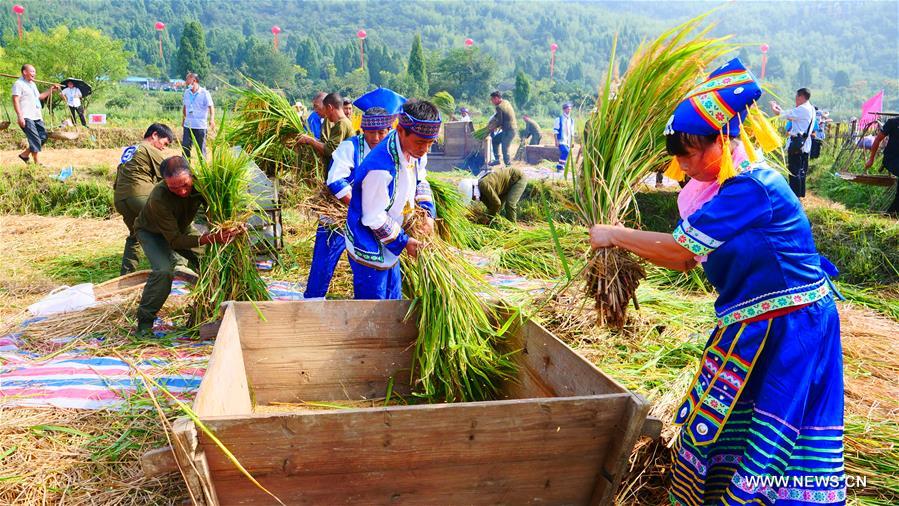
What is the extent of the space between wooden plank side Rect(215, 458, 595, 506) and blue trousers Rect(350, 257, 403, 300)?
4.71 feet

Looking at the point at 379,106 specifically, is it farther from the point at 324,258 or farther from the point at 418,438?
the point at 418,438

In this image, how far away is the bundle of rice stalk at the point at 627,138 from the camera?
225 centimetres

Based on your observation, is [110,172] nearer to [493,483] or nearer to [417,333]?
[417,333]

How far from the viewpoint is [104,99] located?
34.5 m

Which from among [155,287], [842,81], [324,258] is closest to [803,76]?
[842,81]

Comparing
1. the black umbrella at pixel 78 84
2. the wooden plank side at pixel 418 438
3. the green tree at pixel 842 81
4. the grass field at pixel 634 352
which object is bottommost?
the green tree at pixel 842 81

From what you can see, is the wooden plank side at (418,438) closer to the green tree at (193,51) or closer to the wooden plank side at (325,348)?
the wooden plank side at (325,348)

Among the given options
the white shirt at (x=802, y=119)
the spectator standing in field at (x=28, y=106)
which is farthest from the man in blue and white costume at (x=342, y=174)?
the white shirt at (x=802, y=119)

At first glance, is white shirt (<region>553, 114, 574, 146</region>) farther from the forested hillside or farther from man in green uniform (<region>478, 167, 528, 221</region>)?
the forested hillside

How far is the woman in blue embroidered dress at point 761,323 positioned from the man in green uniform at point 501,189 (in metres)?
5.01

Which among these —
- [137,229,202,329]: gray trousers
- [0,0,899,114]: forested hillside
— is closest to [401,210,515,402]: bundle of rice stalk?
[137,229,202,329]: gray trousers

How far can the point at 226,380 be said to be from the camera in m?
2.17

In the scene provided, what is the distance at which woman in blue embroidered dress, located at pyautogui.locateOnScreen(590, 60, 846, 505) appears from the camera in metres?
1.62

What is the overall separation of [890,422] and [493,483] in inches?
79.7
